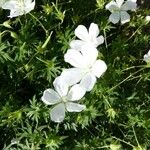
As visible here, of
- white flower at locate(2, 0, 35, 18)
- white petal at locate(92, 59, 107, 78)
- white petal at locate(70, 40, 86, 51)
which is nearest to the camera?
white petal at locate(92, 59, 107, 78)

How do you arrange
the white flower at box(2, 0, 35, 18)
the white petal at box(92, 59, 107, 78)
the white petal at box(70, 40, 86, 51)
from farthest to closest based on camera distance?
the white flower at box(2, 0, 35, 18), the white petal at box(70, 40, 86, 51), the white petal at box(92, 59, 107, 78)

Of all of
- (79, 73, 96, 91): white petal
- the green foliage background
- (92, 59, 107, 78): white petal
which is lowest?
the green foliage background

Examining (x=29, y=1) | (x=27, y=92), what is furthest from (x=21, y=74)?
(x=29, y=1)

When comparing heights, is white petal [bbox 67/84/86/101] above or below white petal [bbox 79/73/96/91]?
below

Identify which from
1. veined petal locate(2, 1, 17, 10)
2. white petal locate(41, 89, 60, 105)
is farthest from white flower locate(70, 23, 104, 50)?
veined petal locate(2, 1, 17, 10)

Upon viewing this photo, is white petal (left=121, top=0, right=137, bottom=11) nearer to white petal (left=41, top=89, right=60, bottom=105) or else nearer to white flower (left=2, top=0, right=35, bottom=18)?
white flower (left=2, top=0, right=35, bottom=18)

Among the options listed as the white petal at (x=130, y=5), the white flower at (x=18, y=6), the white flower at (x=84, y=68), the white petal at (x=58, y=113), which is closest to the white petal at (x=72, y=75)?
the white flower at (x=84, y=68)

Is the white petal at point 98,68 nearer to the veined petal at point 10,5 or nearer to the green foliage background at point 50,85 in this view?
the green foliage background at point 50,85

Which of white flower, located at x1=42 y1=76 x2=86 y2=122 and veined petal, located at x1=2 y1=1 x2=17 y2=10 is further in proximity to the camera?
veined petal, located at x1=2 y1=1 x2=17 y2=10

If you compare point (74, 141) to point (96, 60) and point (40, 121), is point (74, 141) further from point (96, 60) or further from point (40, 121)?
point (96, 60)
